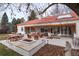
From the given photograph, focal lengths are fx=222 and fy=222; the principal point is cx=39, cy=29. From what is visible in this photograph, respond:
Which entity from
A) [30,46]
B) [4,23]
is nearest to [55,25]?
[30,46]

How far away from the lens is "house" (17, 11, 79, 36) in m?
2.76

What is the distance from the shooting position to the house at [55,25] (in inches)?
109

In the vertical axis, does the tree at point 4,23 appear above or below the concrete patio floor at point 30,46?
above

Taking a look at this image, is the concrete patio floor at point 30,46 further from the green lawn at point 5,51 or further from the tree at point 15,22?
the tree at point 15,22

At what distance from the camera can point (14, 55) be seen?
2.82 metres

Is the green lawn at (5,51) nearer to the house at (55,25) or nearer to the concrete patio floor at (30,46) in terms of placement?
the concrete patio floor at (30,46)

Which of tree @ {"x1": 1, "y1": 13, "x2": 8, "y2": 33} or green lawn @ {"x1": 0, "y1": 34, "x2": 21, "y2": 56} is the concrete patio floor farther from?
tree @ {"x1": 1, "y1": 13, "x2": 8, "y2": 33}

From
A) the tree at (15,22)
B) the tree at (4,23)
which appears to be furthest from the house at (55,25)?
the tree at (4,23)

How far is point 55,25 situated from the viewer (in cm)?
281

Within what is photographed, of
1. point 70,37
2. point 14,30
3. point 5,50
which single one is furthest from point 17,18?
point 70,37

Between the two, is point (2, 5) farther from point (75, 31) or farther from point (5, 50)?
point (75, 31)

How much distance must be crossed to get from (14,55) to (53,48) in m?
0.50

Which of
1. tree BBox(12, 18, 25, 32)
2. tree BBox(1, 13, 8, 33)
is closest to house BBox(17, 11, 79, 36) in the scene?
tree BBox(12, 18, 25, 32)

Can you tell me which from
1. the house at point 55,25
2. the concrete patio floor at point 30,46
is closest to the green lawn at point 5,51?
the concrete patio floor at point 30,46
